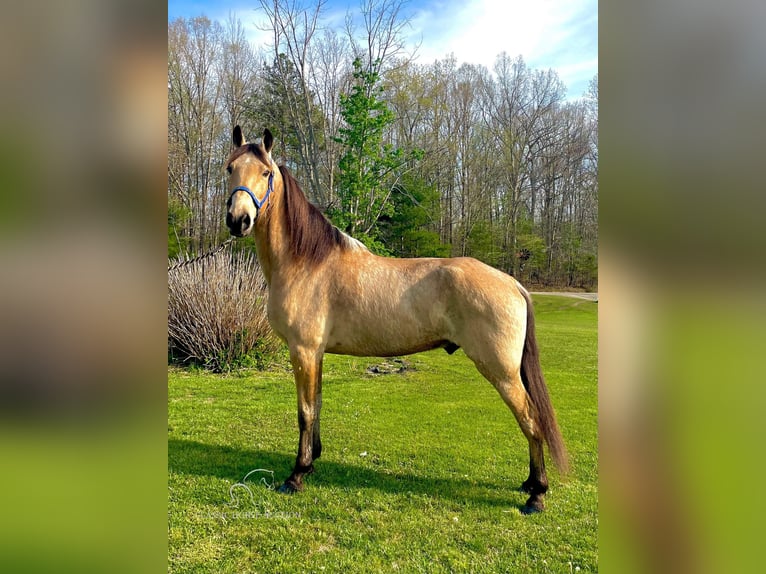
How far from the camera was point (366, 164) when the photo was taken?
4223 millimetres

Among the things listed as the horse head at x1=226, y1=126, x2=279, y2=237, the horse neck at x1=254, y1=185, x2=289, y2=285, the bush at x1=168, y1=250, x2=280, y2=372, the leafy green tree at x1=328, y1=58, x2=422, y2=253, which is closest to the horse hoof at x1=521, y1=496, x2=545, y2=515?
the horse neck at x1=254, y1=185, x2=289, y2=285

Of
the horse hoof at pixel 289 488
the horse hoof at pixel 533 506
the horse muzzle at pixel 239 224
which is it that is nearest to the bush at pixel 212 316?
the horse hoof at pixel 289 488

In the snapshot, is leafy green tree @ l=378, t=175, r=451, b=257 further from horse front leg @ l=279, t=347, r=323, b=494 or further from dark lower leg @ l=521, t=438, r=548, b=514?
dark lower leg @ l=521, t=438, r=548, b=514

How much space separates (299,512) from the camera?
234cm

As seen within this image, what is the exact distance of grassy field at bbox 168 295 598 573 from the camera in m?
1.96

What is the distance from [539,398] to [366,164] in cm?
290

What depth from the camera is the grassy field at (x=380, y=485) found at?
6.42 ft

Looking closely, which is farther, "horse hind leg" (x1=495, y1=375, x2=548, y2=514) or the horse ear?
the horse ear

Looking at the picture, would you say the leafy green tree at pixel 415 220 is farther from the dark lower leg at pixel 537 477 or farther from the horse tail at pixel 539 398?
the dark lower leg at pixel 537 477

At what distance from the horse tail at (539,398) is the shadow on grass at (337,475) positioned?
1.15ft

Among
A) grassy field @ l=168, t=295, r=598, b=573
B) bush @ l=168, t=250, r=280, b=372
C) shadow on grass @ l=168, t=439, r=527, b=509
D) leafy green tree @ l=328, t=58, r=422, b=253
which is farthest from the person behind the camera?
bush @ l=168, t=250, r=280, b=372
